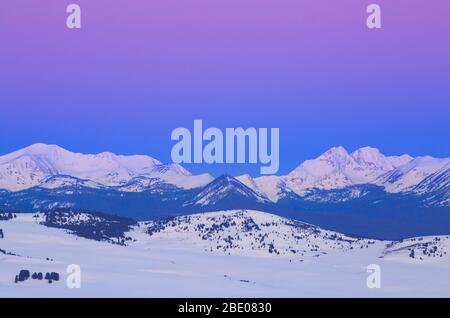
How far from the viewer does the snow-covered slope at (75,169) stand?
19.9m

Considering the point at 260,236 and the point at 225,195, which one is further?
the point at 260,236

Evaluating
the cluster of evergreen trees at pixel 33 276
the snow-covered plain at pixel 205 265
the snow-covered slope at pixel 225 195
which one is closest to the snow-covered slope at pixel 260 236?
the snow-covered plain at pixel 205 265

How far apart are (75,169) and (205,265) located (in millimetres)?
5805

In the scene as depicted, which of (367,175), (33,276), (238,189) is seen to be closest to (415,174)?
(367,175)

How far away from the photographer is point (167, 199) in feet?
79.3

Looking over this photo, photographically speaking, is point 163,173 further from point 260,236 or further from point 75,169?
point 260,236

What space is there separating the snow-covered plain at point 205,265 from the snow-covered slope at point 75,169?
1.46 m

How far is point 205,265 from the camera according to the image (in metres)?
19.8

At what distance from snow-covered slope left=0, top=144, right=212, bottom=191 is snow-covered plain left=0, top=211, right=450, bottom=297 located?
146 centimetres

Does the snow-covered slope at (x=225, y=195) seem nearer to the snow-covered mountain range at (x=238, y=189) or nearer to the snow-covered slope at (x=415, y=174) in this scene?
the snow-covered mountain range at (x=238, y=189)

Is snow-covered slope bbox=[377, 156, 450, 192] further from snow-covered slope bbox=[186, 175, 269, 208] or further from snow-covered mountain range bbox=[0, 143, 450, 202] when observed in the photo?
snow-covered slope bbox=[186, 175, 269, 208]
